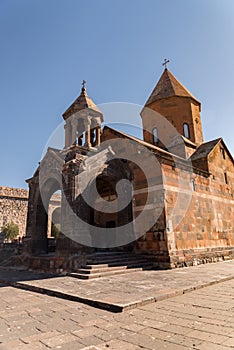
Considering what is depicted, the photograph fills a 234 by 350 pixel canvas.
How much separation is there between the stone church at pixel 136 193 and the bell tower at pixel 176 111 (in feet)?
0.28

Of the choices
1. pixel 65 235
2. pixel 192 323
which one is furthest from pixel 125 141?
pixel 192 323

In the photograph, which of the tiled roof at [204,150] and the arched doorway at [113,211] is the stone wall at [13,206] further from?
the tiled roof at [204,150]

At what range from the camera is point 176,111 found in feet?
55.4

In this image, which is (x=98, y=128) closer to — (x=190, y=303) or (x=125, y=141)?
(x=125, y=141)

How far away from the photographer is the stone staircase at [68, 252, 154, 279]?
24.6 ft

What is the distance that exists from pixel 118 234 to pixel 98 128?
19.5ft

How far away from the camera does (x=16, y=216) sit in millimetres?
27156

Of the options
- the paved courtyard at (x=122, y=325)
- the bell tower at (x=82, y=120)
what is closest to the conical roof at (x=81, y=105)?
the bell tower at (x=82, y=120)

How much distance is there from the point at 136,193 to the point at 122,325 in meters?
7.68

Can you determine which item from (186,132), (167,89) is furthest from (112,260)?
(167,89)

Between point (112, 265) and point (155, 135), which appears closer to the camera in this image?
point (112, 265)

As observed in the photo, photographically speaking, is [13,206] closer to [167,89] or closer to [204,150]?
[167,89]

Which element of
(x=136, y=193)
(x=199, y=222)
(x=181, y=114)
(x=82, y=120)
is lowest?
(x=199, y=222)

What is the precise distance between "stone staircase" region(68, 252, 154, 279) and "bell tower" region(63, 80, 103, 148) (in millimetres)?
5725
